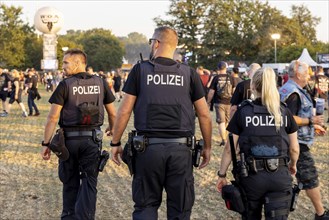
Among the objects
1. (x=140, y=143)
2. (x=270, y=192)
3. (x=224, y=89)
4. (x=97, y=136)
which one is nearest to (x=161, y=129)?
(x=140, y=143)

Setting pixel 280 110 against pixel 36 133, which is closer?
pixel 280 110

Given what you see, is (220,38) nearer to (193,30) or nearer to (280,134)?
(193,30)

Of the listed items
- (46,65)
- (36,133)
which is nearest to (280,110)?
(36,133)

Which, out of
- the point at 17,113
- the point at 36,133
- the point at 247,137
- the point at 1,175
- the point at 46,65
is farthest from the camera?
the point at 46,65

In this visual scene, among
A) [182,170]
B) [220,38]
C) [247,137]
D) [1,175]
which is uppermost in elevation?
[220,38]

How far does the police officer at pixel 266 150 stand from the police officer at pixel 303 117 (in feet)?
3.49

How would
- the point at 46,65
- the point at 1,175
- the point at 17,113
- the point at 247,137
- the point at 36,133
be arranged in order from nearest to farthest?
1. the point at 247,137
2. the point at 1,175
3. the point at 36,133
4. the point at 17,113
5. the point at 46,65

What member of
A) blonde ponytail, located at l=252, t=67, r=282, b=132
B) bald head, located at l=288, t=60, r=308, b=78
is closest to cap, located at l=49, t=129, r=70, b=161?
blonde ponytail, located at l=252, t=67, r=282, b=132

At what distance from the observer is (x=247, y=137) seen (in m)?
4.07

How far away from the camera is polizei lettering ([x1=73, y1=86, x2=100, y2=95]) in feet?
17.3

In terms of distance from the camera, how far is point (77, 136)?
17.3 ft

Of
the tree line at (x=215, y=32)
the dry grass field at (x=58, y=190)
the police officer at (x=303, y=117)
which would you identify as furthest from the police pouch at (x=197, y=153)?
the tree line at (x=215, y=32)

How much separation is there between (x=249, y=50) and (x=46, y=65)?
2831 centimetres

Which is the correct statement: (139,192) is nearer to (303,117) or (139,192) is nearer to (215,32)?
(303,117)
